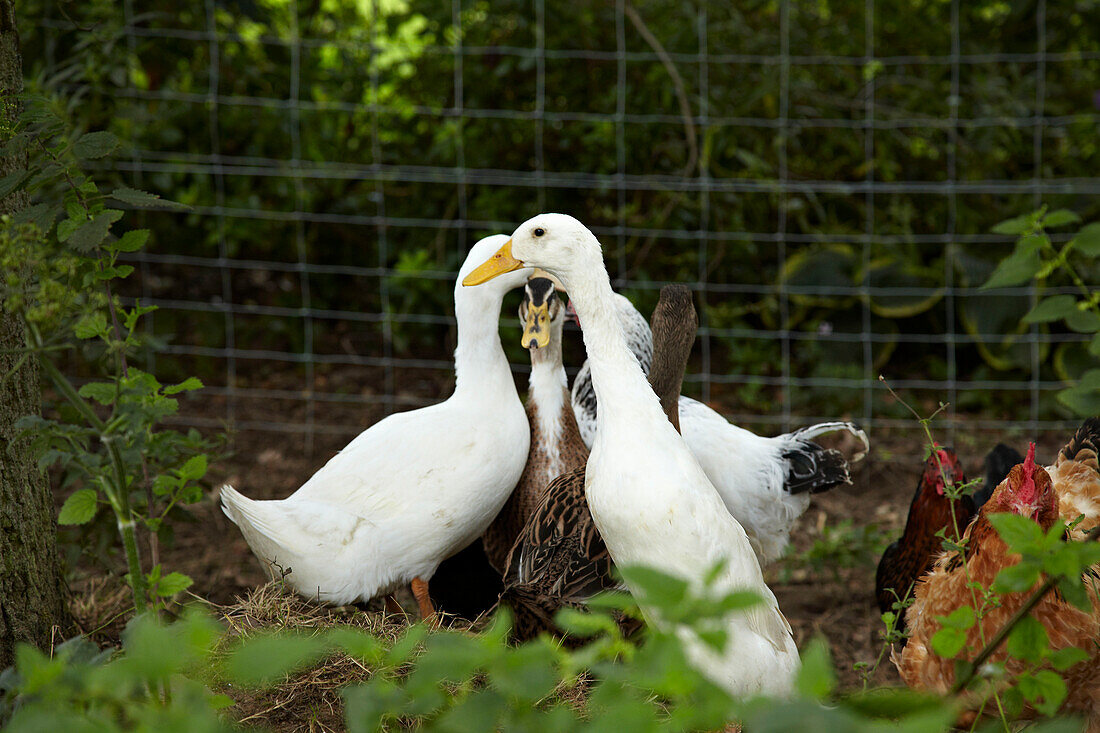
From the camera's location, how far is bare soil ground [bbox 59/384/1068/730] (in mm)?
2574

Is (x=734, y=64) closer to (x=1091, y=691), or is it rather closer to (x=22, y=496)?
(x=1091, y=691)

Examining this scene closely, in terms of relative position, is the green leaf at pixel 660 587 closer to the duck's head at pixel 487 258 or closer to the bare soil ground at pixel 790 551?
the bare soil ground at pixel 790 551

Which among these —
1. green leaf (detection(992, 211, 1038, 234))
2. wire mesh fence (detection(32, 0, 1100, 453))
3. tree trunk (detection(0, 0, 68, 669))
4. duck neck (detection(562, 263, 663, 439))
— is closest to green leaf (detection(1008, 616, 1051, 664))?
duck neck (detection(562, 263, 663, 439))

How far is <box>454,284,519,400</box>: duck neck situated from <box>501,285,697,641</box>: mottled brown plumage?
376 mm

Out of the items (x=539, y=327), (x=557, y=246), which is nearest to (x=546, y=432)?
(x=539, y=327)

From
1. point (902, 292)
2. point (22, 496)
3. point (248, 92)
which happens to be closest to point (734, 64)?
point (902, 292)

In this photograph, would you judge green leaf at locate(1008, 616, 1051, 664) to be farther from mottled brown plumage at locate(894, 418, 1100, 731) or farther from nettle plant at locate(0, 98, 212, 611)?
nettle plant at locate(0, 98, 212, 611)

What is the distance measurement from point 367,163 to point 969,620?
4.50m

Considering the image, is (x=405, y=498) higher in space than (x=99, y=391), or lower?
lower

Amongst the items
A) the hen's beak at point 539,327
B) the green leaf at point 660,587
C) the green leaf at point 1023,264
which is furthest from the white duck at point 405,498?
the green leaf at point 660,587

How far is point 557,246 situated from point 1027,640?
1.25 meters

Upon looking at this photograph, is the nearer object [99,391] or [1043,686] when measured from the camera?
[1043,686]

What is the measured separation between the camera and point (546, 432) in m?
3.04

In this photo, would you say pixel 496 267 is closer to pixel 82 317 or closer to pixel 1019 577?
pixel 82 317
